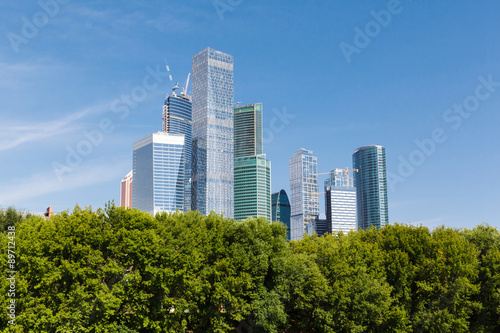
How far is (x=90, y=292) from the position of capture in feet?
176

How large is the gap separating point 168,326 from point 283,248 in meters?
18.6

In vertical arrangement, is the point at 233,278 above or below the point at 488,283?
above

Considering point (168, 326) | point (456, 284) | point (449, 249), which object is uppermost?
point (449, 249)

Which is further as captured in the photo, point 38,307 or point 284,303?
point 284,303

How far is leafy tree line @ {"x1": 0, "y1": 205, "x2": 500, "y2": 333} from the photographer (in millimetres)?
53625

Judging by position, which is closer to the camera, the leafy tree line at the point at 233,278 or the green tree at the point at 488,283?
the leafy tree line at the point at 233,278

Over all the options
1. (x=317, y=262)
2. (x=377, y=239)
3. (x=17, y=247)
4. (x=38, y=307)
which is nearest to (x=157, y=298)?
(x=38, y=307)

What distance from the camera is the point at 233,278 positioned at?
59.5m

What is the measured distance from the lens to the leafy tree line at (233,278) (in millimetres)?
53625

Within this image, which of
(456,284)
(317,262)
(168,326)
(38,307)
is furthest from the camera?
(317,262)

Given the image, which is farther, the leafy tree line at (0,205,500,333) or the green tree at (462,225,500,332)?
the green tree at (462,225,500,332)

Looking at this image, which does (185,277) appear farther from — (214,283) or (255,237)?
(255,237)

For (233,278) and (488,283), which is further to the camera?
(488,283)

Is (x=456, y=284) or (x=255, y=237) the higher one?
(x=255, y=237)
